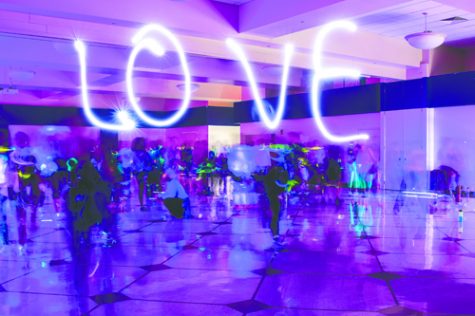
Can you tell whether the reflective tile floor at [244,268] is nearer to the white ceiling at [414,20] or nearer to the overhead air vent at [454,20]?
the white ceiling at [414,20]

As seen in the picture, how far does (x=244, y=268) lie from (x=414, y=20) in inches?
315

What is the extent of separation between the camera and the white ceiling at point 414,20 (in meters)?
9.77

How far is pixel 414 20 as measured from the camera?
10.8 metres

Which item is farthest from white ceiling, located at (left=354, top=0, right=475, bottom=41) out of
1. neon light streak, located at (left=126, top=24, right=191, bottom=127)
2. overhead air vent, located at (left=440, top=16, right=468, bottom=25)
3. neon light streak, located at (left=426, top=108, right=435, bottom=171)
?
neon light streak, located at (left=126, top=24, right=191, bottom=127)

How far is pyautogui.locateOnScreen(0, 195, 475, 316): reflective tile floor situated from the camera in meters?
4.18

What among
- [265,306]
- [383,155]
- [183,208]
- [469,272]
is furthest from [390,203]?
[265,306]

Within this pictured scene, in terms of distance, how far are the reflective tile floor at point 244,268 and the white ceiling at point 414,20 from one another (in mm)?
4334

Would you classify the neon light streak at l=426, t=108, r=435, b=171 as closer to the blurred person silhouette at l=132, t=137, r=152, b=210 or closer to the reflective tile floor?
the reflective tile floor

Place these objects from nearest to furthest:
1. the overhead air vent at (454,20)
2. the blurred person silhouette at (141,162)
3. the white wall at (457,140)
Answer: the overhead air vent at (454,20) → the blurred person silhouette at (141,162) → the white wall at (457,140)

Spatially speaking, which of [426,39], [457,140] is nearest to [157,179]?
[426,39]

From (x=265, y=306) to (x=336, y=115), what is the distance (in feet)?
44.0

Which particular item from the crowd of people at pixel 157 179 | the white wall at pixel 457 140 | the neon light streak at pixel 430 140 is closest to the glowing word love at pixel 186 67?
Result: the crowd of people at pixel 157 179

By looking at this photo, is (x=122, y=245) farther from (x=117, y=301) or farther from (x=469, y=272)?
(x=469, y=272)

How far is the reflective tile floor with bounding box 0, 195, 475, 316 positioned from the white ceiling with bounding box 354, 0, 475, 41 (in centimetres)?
433
